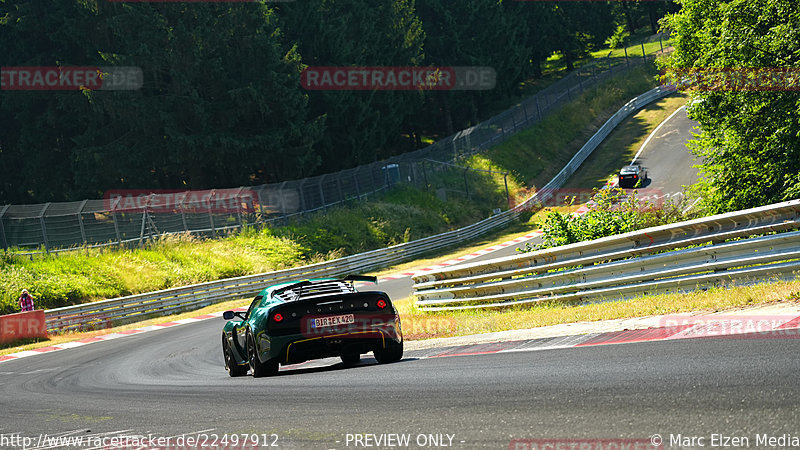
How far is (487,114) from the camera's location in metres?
70.2

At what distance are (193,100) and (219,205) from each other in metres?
9.59

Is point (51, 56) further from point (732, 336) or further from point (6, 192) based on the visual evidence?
point (732, 336)

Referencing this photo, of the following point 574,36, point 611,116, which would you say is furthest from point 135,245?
point 574,36

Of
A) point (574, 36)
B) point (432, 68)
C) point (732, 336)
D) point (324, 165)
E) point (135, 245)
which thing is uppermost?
point (574, 36)

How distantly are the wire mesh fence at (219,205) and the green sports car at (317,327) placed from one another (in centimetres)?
2127

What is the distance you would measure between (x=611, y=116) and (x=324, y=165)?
2504 cm

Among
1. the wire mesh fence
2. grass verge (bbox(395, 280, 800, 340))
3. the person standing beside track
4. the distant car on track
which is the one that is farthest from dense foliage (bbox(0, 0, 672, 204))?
grass verge (bbox(395, 280, 800, 340))

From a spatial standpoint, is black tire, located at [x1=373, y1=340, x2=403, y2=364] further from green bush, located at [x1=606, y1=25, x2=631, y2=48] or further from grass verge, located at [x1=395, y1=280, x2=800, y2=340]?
green bush, located at [x1=606, y1=25, x2=631, y2=48]

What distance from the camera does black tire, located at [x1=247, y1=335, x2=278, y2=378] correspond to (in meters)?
9.66

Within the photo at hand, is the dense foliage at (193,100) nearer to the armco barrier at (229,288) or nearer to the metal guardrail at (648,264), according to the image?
the armco barrier at (229,288)

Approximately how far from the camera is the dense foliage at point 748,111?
1756 centimetres
